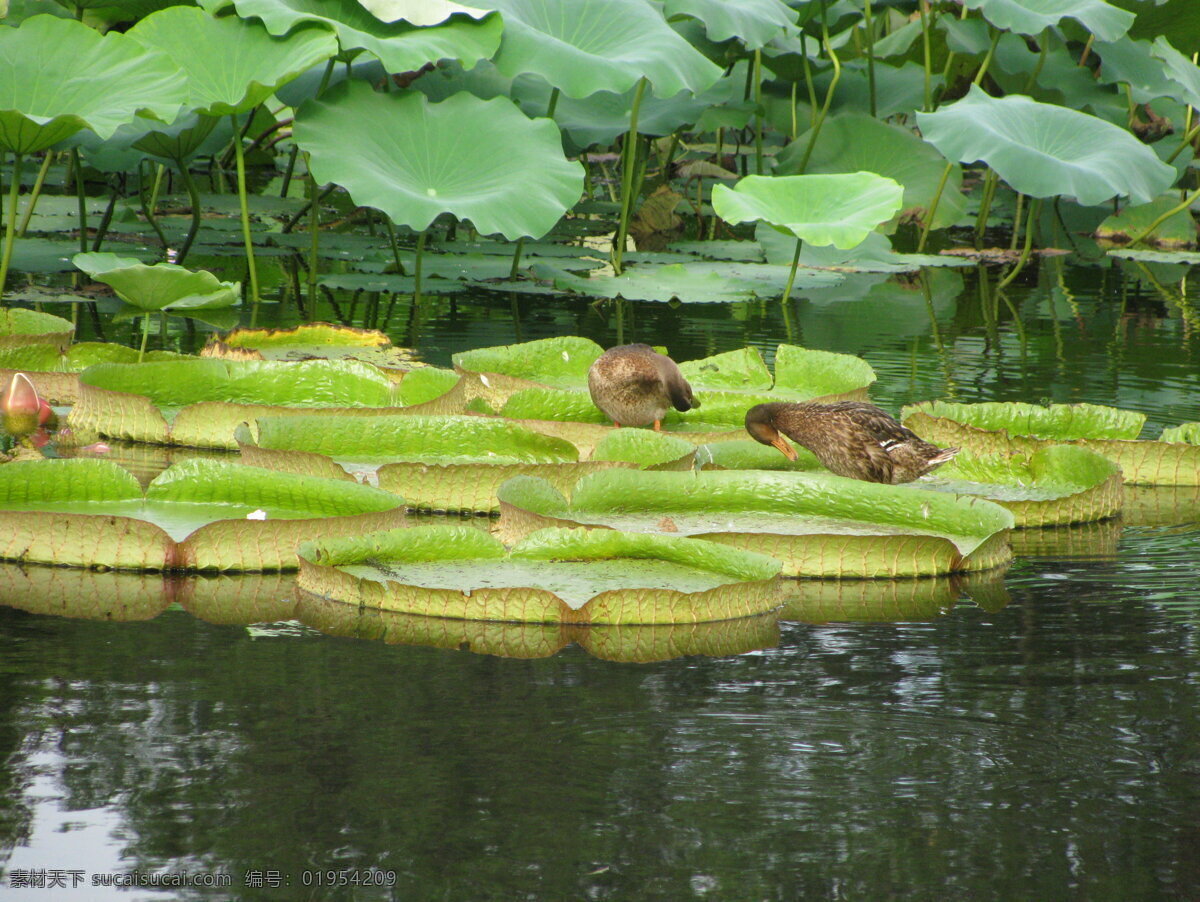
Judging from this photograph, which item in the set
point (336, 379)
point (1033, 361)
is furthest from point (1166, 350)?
point (336, 379)

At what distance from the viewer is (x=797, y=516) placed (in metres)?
3.56

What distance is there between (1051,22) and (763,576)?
6710 mm

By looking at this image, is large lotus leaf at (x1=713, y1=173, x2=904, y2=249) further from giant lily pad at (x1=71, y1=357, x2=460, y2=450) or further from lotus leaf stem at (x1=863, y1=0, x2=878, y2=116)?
lotus leaf stem at (x1=863, y1=0, x2=878, y2=116)

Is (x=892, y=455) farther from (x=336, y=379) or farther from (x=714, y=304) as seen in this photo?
(x=714, y=304)

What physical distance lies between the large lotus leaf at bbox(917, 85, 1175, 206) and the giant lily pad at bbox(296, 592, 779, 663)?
508 centimetres

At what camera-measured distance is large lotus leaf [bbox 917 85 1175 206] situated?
749 cm

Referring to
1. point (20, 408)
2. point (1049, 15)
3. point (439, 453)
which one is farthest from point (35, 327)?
point (1049, 15)

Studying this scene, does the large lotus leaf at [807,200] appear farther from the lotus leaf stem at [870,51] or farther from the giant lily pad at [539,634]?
the giant lily pad at [539,634]

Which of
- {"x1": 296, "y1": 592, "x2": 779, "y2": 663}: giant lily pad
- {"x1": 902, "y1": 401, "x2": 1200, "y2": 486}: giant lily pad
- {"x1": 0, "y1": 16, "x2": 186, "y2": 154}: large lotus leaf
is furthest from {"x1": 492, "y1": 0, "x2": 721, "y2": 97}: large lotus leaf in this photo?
{"x1": 296, "y1": 592, "x2": 779, "y2": 663}: giant lily pad

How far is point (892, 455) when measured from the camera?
3.85m

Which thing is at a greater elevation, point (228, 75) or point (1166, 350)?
point (228, 75)

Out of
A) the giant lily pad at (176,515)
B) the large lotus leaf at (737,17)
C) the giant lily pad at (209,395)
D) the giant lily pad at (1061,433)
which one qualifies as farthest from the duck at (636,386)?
the large lotus leaf at (737,17)

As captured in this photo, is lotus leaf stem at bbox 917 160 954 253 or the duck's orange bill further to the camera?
lotus leaf stem at bbox 917 160 954 253

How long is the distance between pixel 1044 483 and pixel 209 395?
8.46 ft
